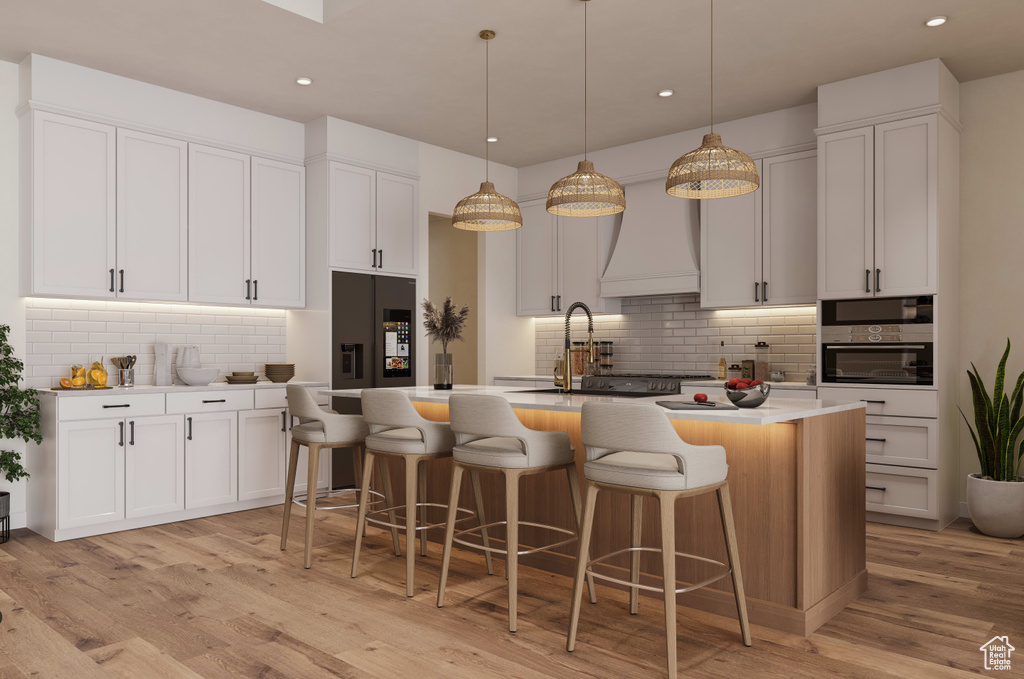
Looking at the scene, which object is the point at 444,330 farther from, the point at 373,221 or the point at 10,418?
the point at 10,418

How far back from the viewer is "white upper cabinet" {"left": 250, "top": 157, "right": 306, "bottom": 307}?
18.9 ft

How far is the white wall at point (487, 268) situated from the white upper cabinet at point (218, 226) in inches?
61.6

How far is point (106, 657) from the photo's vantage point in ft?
9.12

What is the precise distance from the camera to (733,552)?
2.82 metres

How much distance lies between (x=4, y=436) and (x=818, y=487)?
15.4ft

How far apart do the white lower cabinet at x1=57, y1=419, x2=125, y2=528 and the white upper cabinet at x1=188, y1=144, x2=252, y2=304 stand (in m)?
1.18

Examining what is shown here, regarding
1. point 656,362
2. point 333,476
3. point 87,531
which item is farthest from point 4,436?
point 656,362

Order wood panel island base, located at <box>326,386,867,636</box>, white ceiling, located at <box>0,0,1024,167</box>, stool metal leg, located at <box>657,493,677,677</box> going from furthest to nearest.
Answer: white ceiling, located at <box>0,0,1024,167</box> → wood panel island base, located at <box>326,386,867,636</box> → stool metal leg, located at <box>657,493,677,677</box>

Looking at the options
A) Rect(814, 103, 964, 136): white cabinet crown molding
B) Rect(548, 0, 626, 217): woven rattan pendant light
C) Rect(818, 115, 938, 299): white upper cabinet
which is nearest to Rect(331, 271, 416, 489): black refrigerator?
Rect(548, 0, 626, 217): woven rattan pendant light

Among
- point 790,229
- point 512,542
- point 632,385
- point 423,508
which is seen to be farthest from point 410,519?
point 790,229

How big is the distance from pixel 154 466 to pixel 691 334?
4370mm

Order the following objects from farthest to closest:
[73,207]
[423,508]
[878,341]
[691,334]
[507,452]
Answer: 1. [691,334]
2. [878,341]
3. [73,207]
4. [423,508]
5. [507,452]

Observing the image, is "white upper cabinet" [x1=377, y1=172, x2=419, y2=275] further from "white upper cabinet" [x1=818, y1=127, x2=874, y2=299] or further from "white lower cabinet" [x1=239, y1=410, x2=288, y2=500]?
"white upper cabinet" [x1=818, y1=127, x2=874, y2=299]

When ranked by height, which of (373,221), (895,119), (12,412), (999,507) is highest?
(895,119)
